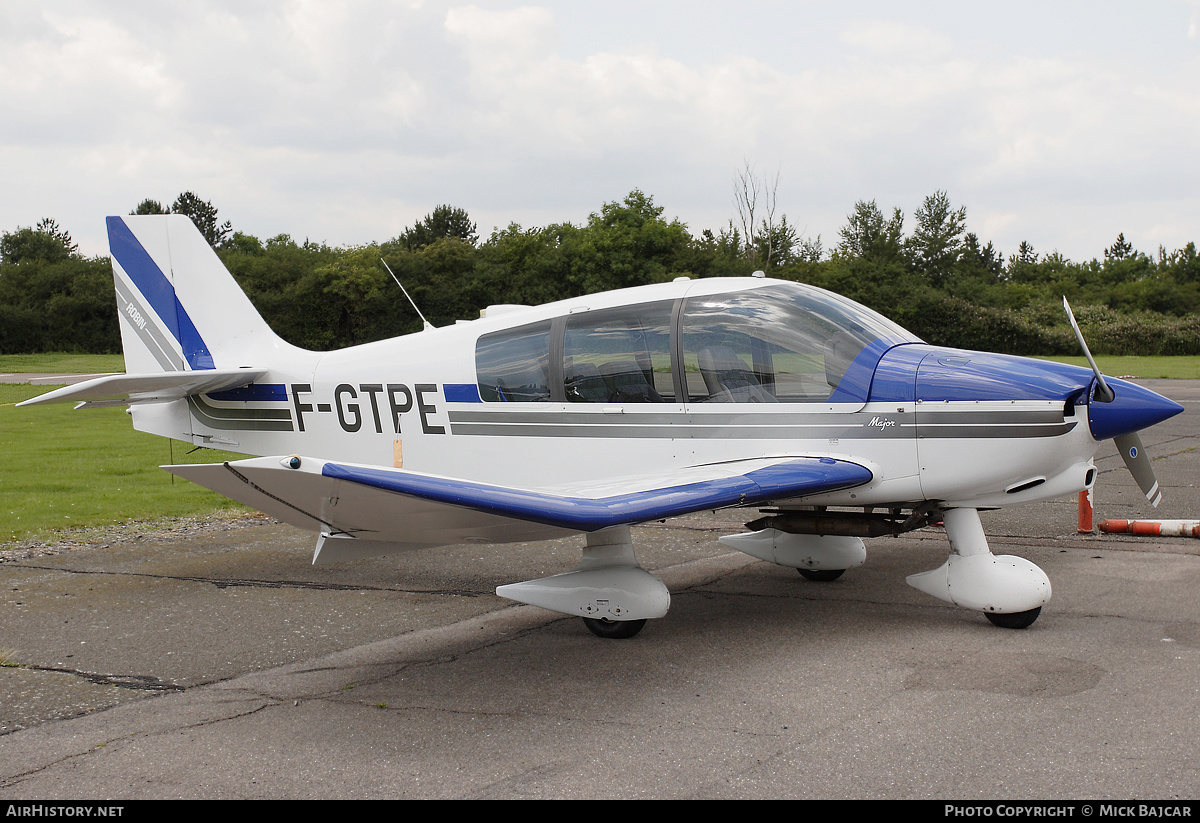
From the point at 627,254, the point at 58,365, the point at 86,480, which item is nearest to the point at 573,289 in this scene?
the point at 627,254

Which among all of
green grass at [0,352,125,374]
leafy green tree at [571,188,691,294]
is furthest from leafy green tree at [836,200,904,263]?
green grass at [0,352,125,374]

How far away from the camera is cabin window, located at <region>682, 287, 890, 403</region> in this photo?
18.7ft

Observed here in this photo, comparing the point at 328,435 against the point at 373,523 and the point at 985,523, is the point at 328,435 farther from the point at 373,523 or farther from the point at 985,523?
the point at 985,523

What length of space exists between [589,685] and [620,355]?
2198 mm

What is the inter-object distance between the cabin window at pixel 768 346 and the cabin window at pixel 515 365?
985mm

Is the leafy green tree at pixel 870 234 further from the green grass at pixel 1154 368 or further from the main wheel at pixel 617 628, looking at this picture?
the main wheel at pixel 617 628

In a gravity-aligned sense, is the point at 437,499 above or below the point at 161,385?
below

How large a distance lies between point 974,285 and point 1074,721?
61.4m

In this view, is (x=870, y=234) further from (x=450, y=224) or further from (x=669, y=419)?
(x=669, y=419)

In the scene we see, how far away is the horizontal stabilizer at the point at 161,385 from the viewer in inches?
259

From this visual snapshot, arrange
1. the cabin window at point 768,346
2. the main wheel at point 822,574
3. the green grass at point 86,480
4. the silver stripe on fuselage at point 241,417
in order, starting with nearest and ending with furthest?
1. the cabin window at point 768,346
2. the main wheel at point 822,574
3. the silver stripe on fuselage at point 241,417
4. the green grass at point 86,480

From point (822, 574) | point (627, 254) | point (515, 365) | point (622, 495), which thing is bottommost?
point (822, 574)

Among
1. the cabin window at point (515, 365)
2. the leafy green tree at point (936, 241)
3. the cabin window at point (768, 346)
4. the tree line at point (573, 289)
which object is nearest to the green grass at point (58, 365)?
the tree line at point (573, 289)

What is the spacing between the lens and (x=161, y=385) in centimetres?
709
